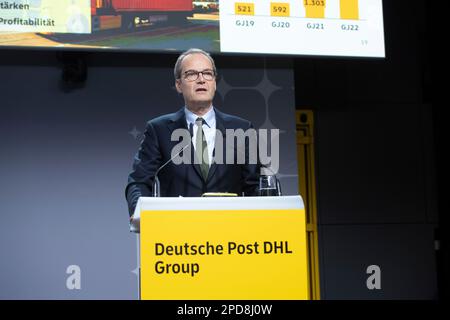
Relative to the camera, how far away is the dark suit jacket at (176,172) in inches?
104

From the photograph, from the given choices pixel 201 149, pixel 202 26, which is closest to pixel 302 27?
pixel 202 26

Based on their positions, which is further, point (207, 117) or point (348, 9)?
point (348, 9)

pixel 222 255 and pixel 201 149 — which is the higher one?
pixel 201 149

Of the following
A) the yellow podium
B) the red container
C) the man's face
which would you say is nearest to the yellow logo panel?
the yellow podium

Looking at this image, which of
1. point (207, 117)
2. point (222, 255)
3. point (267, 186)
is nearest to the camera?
point (222, 255)

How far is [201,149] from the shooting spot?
105 inches

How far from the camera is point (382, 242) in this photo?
17.5 ft

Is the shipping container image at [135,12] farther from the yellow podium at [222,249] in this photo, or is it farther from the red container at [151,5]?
the yellow podium at [222,249]

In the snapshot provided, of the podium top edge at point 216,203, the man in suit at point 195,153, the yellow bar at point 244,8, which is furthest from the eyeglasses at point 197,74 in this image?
the yellow bar at point 244,8

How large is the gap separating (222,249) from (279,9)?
2.26 metres

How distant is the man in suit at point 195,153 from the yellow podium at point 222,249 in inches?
22.4

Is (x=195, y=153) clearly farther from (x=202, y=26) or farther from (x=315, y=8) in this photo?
(x=315, y=8)

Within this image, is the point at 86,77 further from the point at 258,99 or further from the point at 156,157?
the point at 156,157
